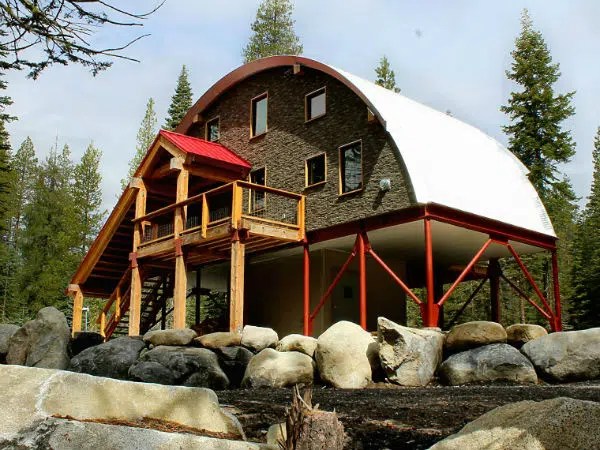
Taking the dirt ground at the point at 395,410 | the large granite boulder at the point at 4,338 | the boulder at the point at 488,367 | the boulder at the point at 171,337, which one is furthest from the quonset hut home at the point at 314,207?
the dirt ground at the point at 395,410

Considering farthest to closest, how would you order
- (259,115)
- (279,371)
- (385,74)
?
(385,74), (259,115), (279,371)

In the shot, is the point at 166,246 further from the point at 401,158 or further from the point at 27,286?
the point at 27,286

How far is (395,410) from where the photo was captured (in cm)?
801

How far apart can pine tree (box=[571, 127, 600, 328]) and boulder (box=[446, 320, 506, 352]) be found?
17.5m

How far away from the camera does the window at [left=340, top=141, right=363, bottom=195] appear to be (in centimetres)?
1853

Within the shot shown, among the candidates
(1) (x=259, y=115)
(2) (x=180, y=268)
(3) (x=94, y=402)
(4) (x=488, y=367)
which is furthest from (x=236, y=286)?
(3) (x=94, y=402)

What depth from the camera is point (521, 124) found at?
113 feet

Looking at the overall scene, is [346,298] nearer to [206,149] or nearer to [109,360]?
[206,149]

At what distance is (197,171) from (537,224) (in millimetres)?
10709

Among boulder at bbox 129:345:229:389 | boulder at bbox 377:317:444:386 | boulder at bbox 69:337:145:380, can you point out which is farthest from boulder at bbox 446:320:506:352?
boulder at bbox 69:337:145:380

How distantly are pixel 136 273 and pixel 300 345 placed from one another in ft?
28.2

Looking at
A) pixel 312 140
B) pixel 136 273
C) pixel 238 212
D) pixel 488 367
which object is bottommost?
pixel 488 367

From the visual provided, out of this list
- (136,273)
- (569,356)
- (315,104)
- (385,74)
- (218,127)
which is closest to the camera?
(569,356)

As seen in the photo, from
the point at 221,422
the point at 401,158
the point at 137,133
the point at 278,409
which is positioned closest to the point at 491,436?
the point at 221,422
